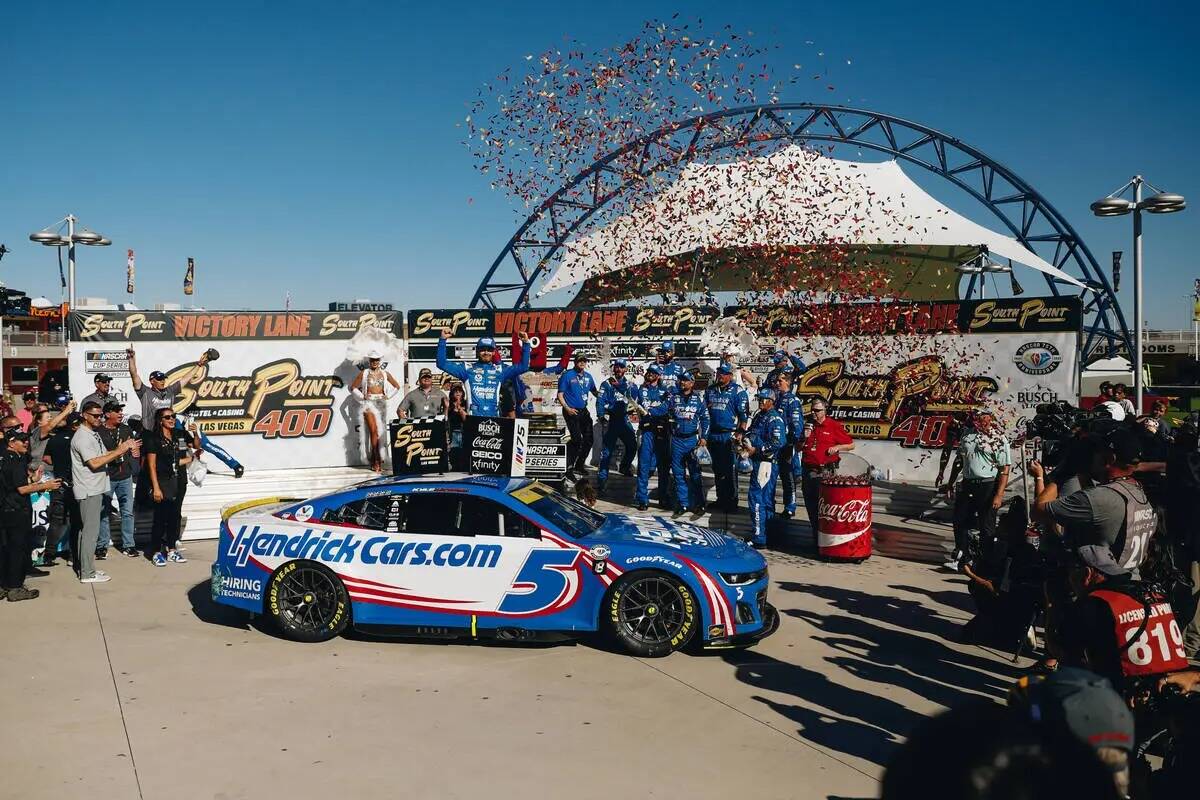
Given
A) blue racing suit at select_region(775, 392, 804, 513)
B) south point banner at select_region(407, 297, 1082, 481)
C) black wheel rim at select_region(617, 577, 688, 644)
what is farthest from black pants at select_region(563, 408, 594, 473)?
black wheel rim at select_region(617, 577, 688, 644)

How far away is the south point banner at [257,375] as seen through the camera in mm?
15234

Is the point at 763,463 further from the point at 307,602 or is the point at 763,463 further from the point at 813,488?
the point at 307,602

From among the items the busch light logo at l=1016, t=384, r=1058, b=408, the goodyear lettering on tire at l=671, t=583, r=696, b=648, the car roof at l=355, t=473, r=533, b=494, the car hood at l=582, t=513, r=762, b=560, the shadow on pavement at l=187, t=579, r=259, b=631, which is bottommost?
the shadow on pavement at l=187, t=579, r=259, b=631

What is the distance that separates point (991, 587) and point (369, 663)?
4932 millimetres

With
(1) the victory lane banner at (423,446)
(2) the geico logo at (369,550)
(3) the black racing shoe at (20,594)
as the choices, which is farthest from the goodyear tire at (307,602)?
(1) the victory lane banner at (423,446)

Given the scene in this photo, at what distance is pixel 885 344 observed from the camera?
14.8 metres

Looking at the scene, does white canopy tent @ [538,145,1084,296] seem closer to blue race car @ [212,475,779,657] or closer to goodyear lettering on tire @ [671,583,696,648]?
blue race car @ [212,475,779,657]

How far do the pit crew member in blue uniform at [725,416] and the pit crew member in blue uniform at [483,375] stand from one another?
325 centimetres

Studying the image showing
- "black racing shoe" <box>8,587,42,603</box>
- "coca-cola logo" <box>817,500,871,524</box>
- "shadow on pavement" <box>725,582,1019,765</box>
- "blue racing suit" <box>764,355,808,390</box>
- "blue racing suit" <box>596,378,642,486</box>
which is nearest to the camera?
"shadow on pavement" <box>725,582,1019,765</box>

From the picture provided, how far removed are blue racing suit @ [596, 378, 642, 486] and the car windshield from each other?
5511 mm

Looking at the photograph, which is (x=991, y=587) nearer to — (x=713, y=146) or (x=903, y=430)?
(x=903, y=430)

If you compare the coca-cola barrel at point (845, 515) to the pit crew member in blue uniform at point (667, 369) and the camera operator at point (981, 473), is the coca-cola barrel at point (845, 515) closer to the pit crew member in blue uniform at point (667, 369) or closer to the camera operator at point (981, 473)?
the camera operator at point (981, 473)

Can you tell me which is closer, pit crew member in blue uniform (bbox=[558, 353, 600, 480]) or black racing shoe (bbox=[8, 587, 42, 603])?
black racing shoe (bbox=[8, 587, 42, 603])

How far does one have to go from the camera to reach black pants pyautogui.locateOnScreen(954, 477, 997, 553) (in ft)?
31.1
